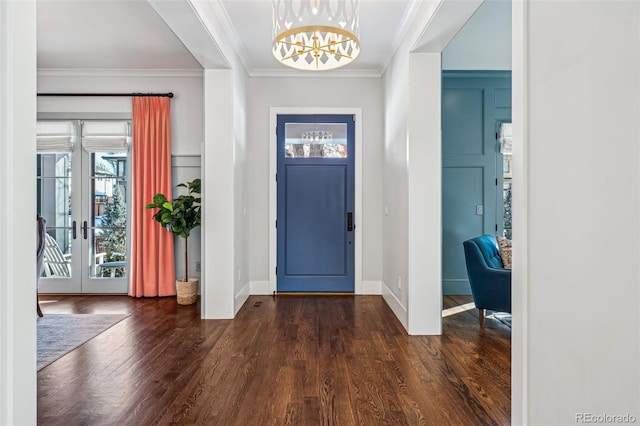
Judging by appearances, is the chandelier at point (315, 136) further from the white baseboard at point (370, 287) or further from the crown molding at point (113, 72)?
the white baseboard at point (370, 287)

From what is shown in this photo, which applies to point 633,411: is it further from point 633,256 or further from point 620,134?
point 620,134

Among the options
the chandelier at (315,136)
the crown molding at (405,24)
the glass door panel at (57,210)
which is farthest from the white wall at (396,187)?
the glass door panel at (57,210)

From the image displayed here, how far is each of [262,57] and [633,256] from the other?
14.4ft

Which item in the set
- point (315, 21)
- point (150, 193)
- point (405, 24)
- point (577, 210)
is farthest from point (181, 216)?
point (577, 210)

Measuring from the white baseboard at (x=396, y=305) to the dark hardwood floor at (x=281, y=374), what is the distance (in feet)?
0.32

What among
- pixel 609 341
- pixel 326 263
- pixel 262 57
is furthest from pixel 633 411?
pixel 262 57

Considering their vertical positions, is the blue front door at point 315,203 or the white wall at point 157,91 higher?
the white wall at point 157,91

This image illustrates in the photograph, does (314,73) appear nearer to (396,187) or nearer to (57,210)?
(396,187)

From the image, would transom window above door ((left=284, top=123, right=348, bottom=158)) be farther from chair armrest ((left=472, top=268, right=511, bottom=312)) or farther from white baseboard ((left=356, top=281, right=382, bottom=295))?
chair armrest ((left=472, top=268, right=511, bottom=312))

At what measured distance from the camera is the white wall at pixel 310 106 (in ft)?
17.0

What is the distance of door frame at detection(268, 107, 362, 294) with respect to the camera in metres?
5.19

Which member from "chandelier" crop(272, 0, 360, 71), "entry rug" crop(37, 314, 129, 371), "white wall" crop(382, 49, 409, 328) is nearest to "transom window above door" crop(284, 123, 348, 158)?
"white wall" crop(382, 49, 409, 328)

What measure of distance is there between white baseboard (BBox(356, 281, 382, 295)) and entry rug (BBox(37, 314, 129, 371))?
282cm

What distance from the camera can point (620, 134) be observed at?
43.3 inches
